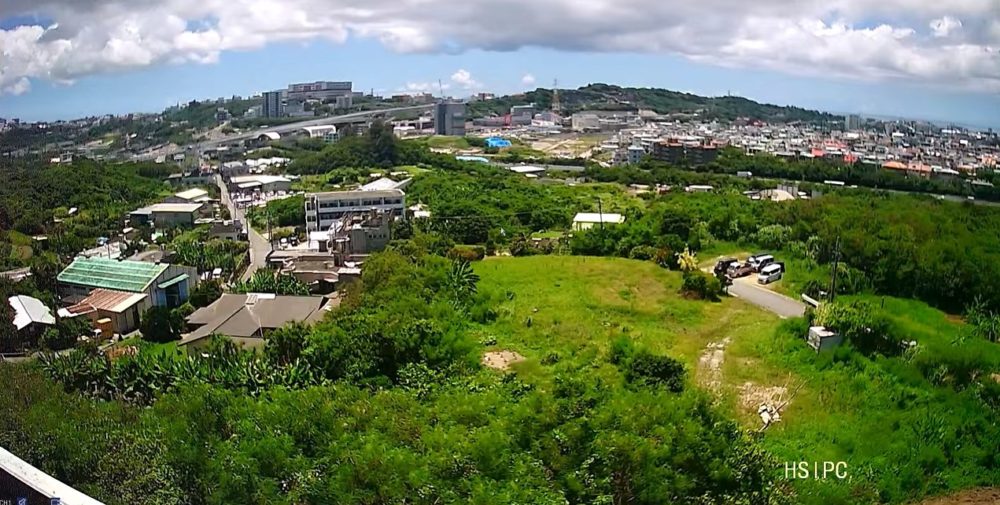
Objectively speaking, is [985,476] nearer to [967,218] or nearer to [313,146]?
[967,218]

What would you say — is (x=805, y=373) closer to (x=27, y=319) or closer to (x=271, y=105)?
(x=27, y=319)

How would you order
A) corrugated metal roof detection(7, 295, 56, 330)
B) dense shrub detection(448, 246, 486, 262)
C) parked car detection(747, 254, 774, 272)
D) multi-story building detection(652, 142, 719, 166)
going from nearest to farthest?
corrugated metal roof detection(7, 295, 56, 330) → parked car detection(747, 254, 774, 272) → dense shrub detection(448, 246, 486, 262) → multi-story building detection(652, 142, 719, 166)

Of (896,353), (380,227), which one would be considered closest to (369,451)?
(896,353)

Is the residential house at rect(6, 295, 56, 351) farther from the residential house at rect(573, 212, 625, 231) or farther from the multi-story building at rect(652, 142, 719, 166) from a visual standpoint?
the multi-story building at rect(652, 142, 719, 166)

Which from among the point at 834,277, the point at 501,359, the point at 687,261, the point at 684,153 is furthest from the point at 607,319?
the point at 684,153

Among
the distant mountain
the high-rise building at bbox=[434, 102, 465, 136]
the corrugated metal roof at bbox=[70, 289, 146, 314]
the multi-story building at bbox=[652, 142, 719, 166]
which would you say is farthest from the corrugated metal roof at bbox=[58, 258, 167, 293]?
the distant mountain

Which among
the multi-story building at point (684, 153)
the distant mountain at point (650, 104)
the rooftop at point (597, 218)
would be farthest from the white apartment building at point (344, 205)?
the distant mountain at point (650, 104)
